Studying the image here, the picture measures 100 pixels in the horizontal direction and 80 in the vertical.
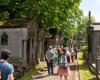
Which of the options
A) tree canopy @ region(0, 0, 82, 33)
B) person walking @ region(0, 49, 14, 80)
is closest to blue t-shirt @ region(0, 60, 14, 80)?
person walking @ region(0, 49, 14, 80)

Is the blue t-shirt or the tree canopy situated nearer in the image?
the blue t-shirt

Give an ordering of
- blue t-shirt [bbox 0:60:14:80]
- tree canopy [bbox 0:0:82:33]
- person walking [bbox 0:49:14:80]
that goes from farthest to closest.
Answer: tree canopy [bbox 0:0:82:33]
blue t-shirt [bbox 0:60:14:80]
person walking [bbox 0:49:14:80]

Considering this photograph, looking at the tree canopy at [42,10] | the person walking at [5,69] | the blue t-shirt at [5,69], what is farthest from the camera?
the tree canopy at [42,10]

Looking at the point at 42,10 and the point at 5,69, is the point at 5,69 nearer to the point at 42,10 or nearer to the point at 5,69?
the point at 5,69

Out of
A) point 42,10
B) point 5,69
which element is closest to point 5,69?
point 5,69

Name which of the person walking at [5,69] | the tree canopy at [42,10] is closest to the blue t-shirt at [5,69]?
the person walking at [5,69]

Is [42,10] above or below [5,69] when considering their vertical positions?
above

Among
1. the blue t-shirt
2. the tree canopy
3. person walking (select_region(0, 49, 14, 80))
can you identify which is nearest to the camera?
person walking (select_region(0, 49, 14, 80))

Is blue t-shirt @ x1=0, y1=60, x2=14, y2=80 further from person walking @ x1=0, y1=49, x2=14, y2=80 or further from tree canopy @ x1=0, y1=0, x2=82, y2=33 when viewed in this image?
tree canopy @ x1=0, y1=0, x2=82, y2=33

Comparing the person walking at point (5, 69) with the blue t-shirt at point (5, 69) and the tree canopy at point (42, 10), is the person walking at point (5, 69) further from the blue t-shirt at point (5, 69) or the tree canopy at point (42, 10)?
the tree canopy at point (42, 10)

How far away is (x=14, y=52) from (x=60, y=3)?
7.10 m

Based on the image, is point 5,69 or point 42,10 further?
point 42,10

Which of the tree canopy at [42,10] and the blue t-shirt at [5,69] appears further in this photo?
the tree canopy at [42,10]

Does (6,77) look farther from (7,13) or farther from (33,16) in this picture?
(7,13)
